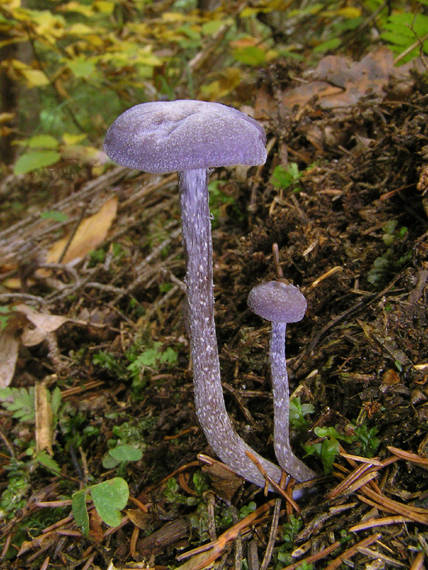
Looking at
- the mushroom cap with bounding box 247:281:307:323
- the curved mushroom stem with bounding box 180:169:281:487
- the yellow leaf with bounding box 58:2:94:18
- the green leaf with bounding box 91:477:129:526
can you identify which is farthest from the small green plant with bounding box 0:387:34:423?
the yellow leaf with bounding box 58:2:94:18

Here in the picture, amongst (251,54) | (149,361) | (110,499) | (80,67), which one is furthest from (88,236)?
(251,54)

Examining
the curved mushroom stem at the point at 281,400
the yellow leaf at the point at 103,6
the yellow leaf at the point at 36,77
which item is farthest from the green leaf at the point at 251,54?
the curved mushroom stem at the point at 281,400

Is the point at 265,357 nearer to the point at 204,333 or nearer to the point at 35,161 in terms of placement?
the point at 204,333

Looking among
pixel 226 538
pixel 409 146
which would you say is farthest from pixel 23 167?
pixel 226 538

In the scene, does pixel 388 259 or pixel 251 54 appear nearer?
pixel 388 259

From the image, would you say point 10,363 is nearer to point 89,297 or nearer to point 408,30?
point 89,297

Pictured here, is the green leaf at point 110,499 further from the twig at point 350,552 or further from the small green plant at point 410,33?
the small green plant at point 410,33

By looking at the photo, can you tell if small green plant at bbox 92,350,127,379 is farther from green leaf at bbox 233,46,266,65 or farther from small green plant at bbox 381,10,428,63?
green leaf at bbox 233,46,266,65
